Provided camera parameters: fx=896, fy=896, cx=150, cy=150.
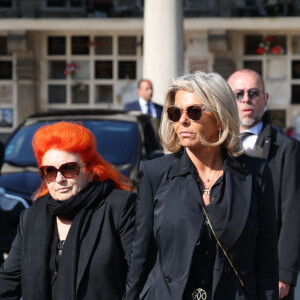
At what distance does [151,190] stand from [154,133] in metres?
5.42

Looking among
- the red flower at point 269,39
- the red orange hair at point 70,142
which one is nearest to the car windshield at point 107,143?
the red orange hair at point 70,142

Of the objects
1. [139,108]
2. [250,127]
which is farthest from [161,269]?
[139,108]

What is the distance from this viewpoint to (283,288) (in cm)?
419

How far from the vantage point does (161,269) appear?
10.4 feet

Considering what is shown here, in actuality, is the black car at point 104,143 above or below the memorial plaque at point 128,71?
below

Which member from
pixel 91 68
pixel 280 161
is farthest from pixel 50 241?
pixel 91 68

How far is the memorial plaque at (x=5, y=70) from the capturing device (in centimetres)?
1922

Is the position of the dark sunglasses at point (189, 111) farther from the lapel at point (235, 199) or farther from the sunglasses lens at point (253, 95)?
the sunglasses lens at point (253, 95)

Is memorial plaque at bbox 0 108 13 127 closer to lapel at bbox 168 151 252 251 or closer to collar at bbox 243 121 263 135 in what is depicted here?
collar at bbox 243 121 263 135

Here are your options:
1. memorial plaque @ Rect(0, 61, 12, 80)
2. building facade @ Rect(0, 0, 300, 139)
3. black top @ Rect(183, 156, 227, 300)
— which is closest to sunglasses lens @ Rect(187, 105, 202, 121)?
black top @ Rect(183, 156, 227, 300)

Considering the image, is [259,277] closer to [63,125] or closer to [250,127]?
[63,125]

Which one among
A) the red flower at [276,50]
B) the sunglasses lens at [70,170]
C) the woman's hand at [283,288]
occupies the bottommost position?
the woman's hand at [283,288]

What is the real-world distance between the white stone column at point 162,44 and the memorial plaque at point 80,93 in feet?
22.3

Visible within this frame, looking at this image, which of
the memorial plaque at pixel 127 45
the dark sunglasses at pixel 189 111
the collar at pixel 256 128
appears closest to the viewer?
the dark sunglasses at pixel 189 111
